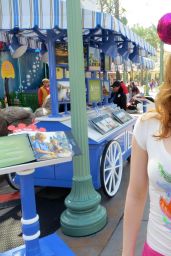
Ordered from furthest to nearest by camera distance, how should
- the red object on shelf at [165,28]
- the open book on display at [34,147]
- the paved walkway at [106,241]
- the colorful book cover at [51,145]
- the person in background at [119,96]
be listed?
the person in background at [119,96] → the paved walkway at [106,241] → the colorful book cover at [51,145] → the open book on display at [34,147] → the red object on shelf at [165,28]

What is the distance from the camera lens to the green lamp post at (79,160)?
126 inches

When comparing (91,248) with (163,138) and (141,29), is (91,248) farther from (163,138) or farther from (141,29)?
(141,29)

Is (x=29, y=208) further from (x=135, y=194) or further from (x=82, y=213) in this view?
(x=135, y=194)

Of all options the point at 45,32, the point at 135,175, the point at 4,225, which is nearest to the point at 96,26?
the point at 45,32

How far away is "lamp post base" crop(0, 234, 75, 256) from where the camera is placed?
2.81 m

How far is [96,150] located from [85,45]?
1.95 m

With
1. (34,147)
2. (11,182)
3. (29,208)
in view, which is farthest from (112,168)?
(34,147)

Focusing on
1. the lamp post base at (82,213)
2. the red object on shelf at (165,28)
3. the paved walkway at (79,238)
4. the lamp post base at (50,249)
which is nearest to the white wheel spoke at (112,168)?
the paved walkway at (79,238)

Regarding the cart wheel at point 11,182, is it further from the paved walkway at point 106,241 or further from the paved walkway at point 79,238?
the paved walkway at point 106,241

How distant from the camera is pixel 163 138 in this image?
3.89ft

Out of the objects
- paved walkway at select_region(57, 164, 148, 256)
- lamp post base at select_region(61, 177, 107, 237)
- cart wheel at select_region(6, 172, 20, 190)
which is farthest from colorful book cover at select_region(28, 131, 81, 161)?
cart wheel at select_region(6, 172, 20, 190)

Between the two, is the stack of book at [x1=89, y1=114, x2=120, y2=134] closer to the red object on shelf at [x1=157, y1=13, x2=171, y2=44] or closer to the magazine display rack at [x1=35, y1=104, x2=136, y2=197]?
the magazine display rack at [x1=35, y1=104, x2=136, y2=197]

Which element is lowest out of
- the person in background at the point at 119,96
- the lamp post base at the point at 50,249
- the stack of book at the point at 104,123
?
the lamp post base at the point at 50,249

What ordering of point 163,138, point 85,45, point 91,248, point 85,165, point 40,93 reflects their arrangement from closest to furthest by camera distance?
point 163,138, point 91,248, point 85,165, point 85,45, point 40,93
